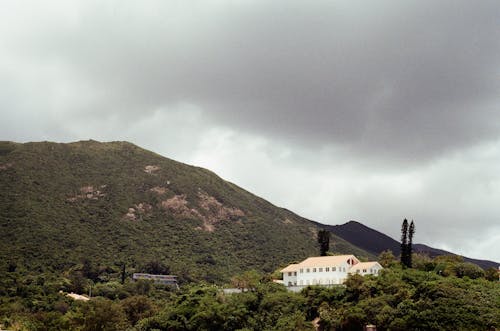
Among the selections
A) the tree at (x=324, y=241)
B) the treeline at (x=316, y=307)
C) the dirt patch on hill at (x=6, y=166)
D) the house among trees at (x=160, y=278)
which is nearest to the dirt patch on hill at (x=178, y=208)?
the house among trees at (x=160, y=278)

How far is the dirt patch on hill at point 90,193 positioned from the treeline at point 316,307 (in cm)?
6087

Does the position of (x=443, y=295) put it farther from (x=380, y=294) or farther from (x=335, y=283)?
(x=335, y=283)

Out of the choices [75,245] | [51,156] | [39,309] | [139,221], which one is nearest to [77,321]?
[39,309]

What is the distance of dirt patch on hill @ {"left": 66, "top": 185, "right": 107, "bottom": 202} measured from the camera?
161 meters

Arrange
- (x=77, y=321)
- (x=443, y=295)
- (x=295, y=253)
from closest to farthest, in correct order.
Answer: (x=443, y=295) → (x=77, y=321) → (x=295, y=253)

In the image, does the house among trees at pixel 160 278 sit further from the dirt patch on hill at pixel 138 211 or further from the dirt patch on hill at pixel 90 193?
the dirt patch on hill at pixel 90 193

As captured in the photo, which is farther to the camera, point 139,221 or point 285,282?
point 139,221

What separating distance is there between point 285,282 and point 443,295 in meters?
27.2

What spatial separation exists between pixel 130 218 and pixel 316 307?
86748 millimetres

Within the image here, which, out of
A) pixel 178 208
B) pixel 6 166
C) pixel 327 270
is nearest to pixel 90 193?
pixel 6 166

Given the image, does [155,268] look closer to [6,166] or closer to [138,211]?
[138,211]

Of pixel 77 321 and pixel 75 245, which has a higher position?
pixel 75 245

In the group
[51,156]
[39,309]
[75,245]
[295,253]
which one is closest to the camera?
[39,309]

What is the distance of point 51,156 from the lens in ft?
576
